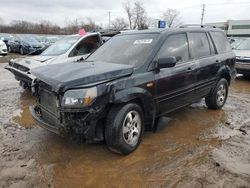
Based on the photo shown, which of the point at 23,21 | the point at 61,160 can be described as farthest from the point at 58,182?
the point at 23,21

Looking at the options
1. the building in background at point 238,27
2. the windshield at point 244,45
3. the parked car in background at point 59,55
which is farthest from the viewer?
the building in background at point 238,27

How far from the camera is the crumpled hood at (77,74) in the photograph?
344cm

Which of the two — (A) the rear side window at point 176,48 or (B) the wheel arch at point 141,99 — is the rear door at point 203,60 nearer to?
(A) the rear side window at point 176,48

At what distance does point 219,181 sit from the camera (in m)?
3.23

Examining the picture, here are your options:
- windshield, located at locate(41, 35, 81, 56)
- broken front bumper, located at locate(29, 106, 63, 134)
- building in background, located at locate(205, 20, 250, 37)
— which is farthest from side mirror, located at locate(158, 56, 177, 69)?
building in background, located at locate(205, 20, 250, 37)

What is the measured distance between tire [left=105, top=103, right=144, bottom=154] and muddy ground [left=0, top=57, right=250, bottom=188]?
17 cm

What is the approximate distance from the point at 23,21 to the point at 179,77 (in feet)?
217

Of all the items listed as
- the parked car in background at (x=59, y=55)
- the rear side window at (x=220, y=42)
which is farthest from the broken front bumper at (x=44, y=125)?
the rear side window at (x=220, y=42)

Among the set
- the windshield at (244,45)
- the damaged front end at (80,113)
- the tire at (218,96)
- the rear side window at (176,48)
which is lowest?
the tire at (218,96)

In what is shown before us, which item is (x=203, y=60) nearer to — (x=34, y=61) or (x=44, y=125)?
(x=44, y=125)

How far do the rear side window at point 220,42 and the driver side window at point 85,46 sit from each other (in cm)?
366

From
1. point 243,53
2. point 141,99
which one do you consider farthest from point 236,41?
point 141,99

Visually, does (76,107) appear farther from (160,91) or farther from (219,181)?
(219,181)

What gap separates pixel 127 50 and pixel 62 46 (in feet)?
13.2
